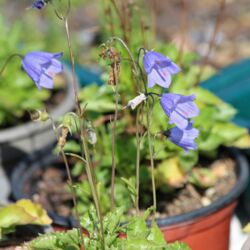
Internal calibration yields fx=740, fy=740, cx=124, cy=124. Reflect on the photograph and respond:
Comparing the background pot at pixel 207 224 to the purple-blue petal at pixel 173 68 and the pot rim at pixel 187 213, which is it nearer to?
the pot rim at pixel 187 213

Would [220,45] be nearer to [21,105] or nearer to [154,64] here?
[21,105]

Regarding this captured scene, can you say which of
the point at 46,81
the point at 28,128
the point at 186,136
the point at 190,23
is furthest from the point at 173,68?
the point at 190,23

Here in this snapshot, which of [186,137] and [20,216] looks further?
[20,216]

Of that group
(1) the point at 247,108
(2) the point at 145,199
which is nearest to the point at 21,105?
(2) the point at 145,199

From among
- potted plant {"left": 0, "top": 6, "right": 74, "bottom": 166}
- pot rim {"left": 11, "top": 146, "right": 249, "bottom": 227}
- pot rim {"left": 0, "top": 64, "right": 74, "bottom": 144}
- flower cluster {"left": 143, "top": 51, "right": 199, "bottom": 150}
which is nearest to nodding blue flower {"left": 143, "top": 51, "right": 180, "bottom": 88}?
flower cluster {"left": 143, "top": 51, "right": 199, "bottom": 150}

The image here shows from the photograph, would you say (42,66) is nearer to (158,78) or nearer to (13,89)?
(158,78)

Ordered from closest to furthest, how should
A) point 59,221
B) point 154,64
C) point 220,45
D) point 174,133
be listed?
point 154,64 → point 174,133 → point 59,221 → point 220,45

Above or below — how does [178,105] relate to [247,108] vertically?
below
